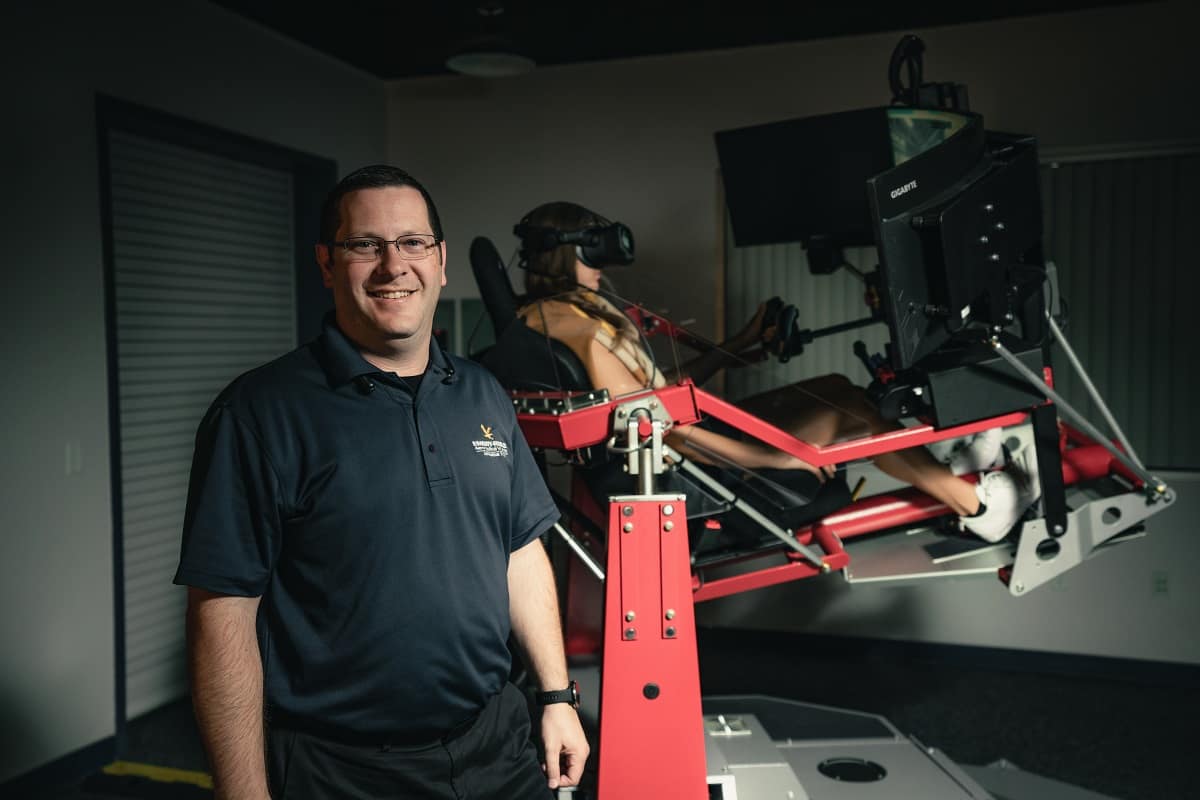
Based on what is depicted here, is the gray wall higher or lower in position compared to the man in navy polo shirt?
higher

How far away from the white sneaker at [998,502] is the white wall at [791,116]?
1.28 m

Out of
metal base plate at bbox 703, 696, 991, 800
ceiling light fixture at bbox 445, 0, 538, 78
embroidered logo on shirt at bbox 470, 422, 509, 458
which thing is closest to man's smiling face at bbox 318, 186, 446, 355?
embroidered logo on shirt at bbox 470, 422, 509, 458

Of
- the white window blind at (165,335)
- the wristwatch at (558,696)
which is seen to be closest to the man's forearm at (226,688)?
the wristwatch at (558,696)

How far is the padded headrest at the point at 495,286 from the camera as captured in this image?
2662 mm

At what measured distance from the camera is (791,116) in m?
4.22

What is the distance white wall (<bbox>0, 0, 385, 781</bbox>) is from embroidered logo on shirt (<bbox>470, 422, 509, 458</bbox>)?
2.15 meters

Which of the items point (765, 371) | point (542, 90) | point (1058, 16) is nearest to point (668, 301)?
point (765, 371)

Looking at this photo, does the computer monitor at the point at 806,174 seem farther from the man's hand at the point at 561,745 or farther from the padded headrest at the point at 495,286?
the man's hand at the point at 561,745

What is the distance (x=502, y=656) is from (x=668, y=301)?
9.91 feet

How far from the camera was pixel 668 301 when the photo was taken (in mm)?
4426

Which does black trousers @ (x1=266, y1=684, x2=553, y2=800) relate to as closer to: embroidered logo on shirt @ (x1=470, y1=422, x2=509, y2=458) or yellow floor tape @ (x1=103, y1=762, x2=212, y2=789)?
embroidered logo on shirt @ (x1=470, y1=422, x2=509, y2=458)

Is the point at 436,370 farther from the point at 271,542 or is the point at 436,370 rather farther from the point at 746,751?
the point at 746,751

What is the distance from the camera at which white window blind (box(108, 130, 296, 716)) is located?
3650 mm

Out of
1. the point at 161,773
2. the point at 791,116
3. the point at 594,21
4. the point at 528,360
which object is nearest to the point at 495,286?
the point at 528,360
